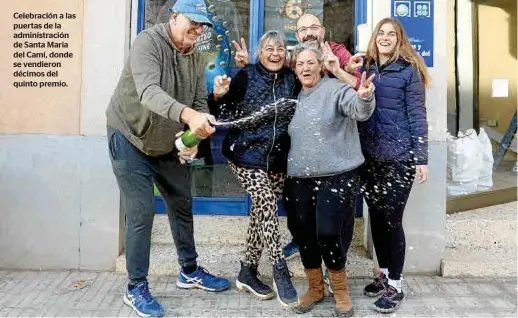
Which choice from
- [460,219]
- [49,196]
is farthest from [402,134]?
[49,196]

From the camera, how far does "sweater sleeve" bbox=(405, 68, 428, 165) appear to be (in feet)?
11.4

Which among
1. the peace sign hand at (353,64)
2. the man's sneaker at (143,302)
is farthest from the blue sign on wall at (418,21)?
the man's sneaker at (143,302)

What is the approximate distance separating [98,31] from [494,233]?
400 cm

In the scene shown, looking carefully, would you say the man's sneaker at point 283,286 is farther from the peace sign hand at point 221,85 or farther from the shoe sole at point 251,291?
the peace sign hand at point 221,85

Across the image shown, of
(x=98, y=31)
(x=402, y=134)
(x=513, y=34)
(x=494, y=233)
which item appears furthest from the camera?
(x=513, y=34)

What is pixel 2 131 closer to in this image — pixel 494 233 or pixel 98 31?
pixel 98 31

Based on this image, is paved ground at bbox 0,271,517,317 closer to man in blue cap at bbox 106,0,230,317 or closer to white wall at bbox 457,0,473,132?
man in blue cap at bbox 106,0,230,317

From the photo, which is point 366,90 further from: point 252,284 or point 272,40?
point 252,284

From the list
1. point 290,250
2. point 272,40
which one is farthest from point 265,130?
point 290,250

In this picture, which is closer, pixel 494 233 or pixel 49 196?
pixel 49 196

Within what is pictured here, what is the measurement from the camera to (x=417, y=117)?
11.4ft

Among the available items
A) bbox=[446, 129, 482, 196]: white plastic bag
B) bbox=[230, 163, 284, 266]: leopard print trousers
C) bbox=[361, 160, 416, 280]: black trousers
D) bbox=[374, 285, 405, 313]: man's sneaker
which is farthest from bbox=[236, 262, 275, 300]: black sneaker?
bbox=[446, 129, 482, 196]: white plastic bag

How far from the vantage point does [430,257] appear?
4.39 metres

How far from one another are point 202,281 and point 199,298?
16 centimetres
